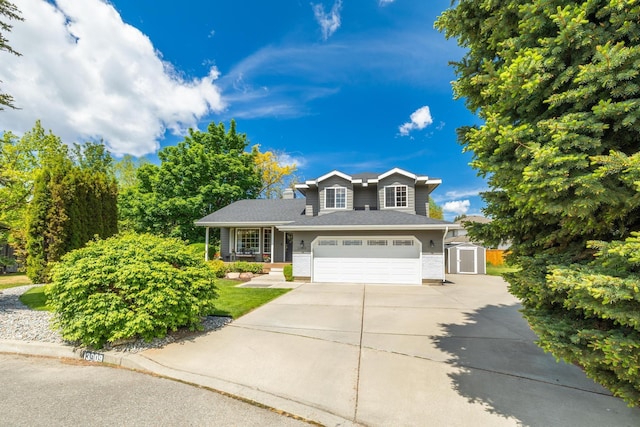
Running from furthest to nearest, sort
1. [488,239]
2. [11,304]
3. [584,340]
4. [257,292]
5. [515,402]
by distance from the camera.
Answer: [257,292], [11,304], [488,239], [515,402], [584,340]

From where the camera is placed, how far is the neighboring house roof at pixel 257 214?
54.6 ft

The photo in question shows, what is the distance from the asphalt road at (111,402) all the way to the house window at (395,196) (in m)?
13.1

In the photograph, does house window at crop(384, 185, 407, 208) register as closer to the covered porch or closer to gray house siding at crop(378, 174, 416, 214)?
gray house siding at crop(378, 174, 416, 214)

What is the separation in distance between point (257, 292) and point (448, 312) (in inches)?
247

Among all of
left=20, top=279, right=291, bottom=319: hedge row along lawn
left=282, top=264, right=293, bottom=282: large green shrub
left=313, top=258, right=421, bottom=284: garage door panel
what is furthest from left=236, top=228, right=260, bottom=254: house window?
left=20, top=279, right=291, bottom=319: hedge row along lawn

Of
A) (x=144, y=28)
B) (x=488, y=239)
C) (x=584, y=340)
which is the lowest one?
(x=584, y=340)

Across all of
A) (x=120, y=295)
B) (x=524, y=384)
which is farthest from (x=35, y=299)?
(x=524, y=384)

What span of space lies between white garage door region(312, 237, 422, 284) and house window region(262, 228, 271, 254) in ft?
18.4

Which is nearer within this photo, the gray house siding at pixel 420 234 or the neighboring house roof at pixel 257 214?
the gray house siding at pixel 420 234

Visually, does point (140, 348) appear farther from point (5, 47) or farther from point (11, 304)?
point (5, 47)

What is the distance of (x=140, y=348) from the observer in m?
4.49

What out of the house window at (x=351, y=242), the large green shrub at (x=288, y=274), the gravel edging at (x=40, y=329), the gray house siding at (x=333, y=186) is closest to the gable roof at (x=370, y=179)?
the gray house siding at (x=333, y=186)

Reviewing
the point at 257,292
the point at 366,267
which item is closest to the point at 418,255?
the point at 366,267

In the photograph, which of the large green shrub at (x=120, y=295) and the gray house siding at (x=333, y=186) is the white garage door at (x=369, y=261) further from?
the large green shrub at (x=120, y=295)
